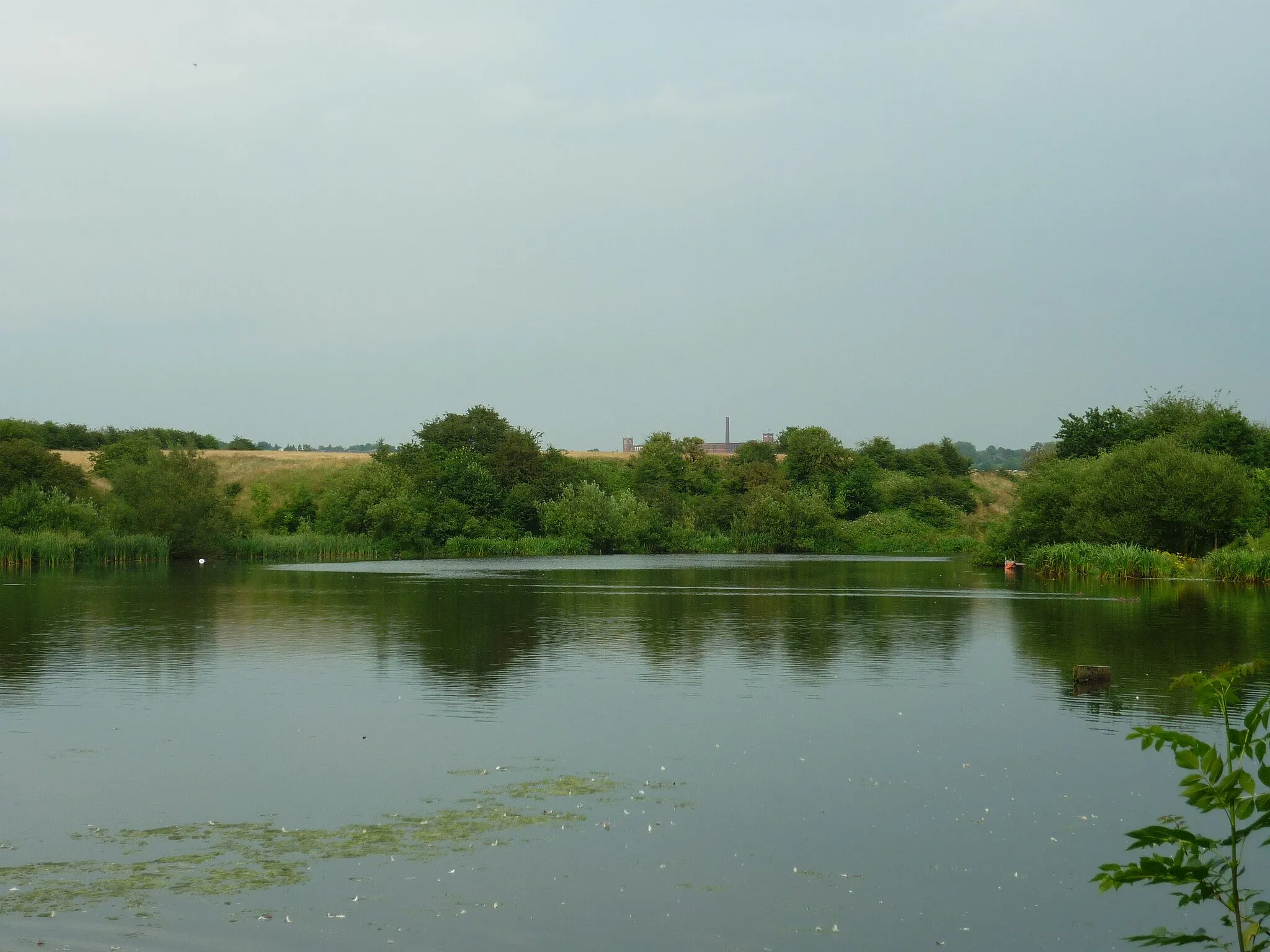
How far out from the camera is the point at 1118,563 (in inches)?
1972

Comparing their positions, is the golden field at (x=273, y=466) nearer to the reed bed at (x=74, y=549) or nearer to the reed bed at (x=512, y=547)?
the reed bed at (x=512, y=547)

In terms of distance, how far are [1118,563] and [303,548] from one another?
157ft

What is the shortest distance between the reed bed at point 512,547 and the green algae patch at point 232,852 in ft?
235

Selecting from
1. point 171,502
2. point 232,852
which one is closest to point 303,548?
point 171,502

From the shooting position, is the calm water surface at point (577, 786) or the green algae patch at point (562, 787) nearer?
the calm water surface at point (577, 786)

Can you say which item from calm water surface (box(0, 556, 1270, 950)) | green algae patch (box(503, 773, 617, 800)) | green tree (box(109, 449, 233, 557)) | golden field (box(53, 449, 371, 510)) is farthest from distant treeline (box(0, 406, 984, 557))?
green algae patch (box(503, 773, 617, 800))

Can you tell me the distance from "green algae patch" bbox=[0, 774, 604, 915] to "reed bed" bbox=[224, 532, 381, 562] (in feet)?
205

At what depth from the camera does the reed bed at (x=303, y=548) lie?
71875mm

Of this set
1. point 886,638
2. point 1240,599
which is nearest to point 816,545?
point 1240,599

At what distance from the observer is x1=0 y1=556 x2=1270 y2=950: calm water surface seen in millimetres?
8562

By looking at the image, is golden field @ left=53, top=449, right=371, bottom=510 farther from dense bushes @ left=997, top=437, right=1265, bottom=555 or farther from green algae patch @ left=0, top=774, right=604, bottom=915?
green algae patch @ left=0, top=774, right=604, bottom=915

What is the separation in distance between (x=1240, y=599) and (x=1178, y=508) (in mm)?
15243

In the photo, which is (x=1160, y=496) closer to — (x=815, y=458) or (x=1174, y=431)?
(x=1174, y=431)

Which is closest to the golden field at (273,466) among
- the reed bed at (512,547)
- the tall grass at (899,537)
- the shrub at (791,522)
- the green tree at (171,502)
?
the reed bed at (512,547)
